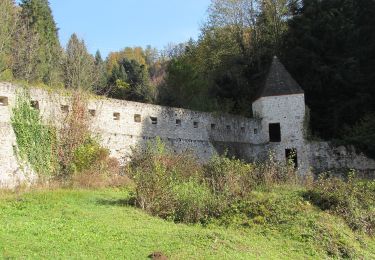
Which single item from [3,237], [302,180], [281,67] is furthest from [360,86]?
[3,237]

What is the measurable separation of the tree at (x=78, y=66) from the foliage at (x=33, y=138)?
1254cm

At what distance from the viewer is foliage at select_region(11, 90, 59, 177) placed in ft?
53.2

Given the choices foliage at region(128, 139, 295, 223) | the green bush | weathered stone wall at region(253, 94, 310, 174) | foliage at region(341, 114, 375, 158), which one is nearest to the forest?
foliage at region(341, 114, 375, 158)

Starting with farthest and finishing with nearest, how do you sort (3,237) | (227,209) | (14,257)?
(227,209) < (3,237) < (14,257)

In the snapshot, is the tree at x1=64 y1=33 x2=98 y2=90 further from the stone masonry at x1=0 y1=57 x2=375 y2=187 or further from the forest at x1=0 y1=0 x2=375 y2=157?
the stone masonry at x1=0 y1=57 x2=375 y2=187

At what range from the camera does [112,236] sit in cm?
983

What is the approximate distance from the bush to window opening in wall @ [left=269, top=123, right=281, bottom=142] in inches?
428

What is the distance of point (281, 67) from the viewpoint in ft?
85.1

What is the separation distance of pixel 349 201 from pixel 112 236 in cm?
668

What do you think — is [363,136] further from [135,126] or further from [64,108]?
[64,108]

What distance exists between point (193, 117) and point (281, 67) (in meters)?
6.60

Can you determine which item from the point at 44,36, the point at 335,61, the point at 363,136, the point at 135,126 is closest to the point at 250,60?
the point at 335,61

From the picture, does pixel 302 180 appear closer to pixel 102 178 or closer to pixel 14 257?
pixel 102 178

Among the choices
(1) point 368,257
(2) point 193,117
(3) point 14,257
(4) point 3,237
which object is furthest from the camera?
(2) point 193,117
